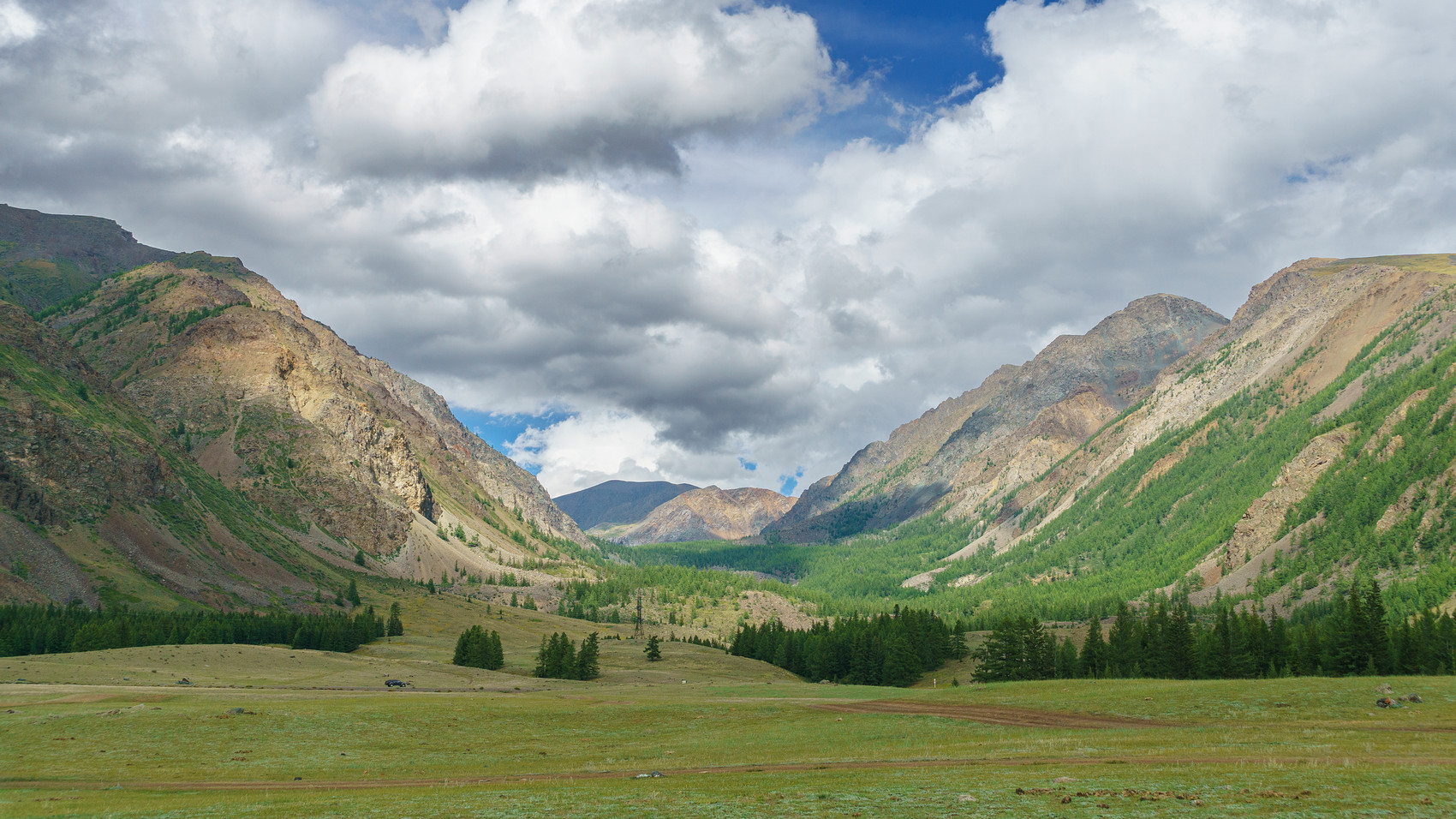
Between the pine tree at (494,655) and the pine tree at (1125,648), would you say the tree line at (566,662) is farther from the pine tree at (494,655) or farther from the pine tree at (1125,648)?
the pine tree at (1125,648)

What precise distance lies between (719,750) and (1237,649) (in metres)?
76.9

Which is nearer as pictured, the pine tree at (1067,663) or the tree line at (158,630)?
the pine tree at (1067,663)

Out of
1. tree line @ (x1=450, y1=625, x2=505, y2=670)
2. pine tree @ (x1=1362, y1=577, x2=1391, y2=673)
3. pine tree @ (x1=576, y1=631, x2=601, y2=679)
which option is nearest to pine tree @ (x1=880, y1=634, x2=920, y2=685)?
pine tree @ (x1=576, y1=631, x2=601, y2=679)

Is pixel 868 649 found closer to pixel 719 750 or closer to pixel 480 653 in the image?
pixel 480 653

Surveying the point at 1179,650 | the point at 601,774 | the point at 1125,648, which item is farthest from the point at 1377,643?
the point at 601,774

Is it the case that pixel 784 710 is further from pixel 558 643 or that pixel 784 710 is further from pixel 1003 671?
pixel 558 643

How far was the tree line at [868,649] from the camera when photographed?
428ft

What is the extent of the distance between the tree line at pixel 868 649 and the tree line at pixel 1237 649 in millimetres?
14982

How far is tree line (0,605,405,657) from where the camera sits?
117188 millimetres

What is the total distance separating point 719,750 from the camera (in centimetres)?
5222

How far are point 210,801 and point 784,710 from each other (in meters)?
47.2

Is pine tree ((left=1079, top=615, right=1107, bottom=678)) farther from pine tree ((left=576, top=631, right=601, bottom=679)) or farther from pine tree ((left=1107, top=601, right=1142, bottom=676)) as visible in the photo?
pine tree ((left=576, top=631, right=601, bottom=679))

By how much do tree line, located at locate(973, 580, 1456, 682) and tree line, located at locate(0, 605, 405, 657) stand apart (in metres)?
116

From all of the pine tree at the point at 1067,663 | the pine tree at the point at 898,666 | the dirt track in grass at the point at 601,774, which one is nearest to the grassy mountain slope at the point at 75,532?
the dirt track in grass at the point at 601,774
